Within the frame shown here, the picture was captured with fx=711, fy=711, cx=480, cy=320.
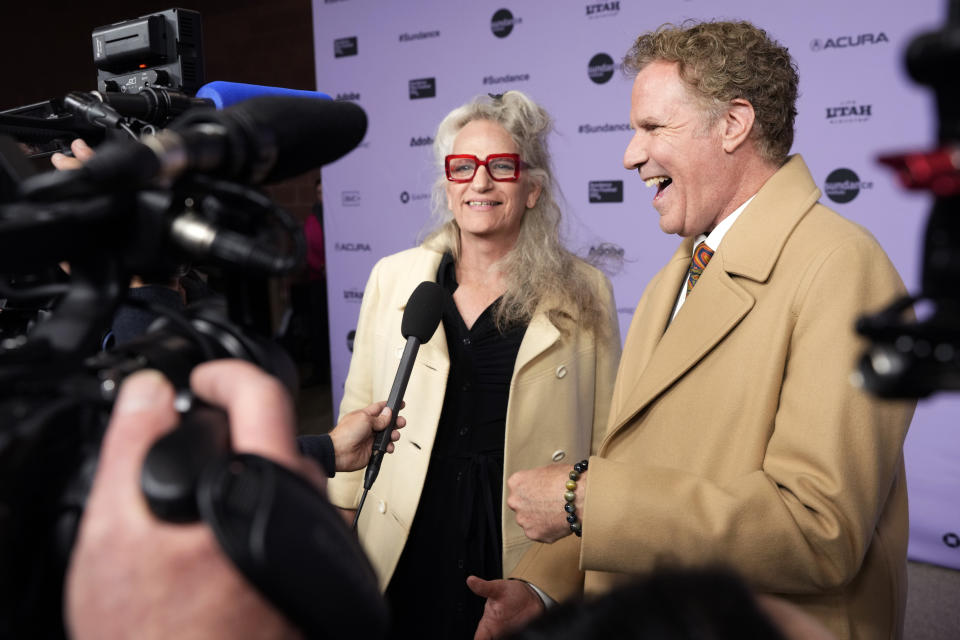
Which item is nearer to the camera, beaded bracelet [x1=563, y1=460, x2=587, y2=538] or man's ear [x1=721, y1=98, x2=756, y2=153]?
beaded bracelet [x1=563, y1=460, x2=587, y2=538]

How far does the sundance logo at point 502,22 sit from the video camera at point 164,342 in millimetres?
3286

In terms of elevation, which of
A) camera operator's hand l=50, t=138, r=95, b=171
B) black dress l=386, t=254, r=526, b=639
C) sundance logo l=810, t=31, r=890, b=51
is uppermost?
sundance logo l=810, t=31, r=890, b=51

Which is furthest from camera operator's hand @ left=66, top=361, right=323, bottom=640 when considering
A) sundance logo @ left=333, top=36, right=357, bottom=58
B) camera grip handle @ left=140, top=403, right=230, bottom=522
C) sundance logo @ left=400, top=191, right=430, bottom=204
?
sundance logo @ left=333, top=36, right=357, bottom=58

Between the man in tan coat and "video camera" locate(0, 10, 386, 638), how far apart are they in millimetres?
657

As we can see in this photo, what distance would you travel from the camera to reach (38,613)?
377 millimetres

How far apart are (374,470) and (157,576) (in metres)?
0.92

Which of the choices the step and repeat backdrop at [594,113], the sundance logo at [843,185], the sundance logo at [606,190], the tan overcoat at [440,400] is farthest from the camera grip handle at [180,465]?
the sundance logo at [606,190]

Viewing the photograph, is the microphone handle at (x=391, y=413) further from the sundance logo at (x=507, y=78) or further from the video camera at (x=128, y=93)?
the sundance logo at (x=507, y=78)

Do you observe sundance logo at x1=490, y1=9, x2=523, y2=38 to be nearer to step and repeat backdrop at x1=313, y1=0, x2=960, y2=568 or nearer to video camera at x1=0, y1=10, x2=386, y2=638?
step and repeat backdrop at x1=313, y1=0, x2=960, y2=568

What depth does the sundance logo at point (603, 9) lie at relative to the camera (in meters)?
3.28

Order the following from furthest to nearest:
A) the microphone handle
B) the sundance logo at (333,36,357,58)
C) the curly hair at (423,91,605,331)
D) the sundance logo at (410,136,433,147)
A: the sundance logo at (333,36,357,58), the sundance logo at (410,136,433,147), the curly hair at (423,91,605,331), the microphone handle

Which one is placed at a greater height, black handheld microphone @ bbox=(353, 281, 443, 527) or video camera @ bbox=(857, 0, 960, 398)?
video camera @ bbox=(857, 0, 960, 398)

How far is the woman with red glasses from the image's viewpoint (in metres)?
1.69

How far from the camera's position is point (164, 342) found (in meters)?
0.47
